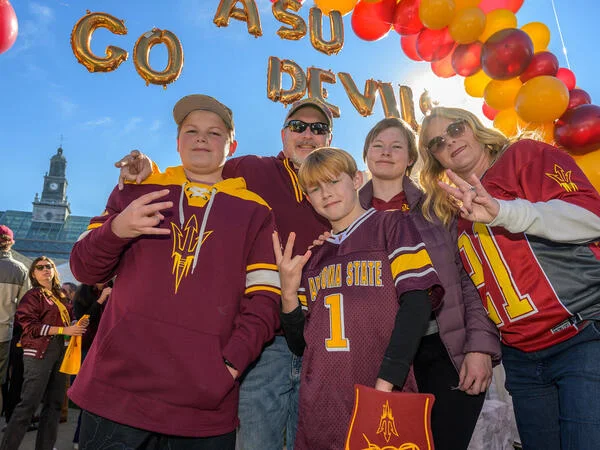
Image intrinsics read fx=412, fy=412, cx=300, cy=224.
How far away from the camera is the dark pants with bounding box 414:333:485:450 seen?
1762mm

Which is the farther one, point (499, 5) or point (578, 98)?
point (499, 5)

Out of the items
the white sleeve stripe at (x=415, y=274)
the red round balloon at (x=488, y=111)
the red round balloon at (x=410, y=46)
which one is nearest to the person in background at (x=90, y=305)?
the white sleeve stripe at (x=415, y=274)

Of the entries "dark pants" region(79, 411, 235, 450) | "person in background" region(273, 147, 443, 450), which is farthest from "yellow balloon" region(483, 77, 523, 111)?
"dark pants" region(79, 411, 235, 450)

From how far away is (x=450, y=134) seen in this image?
2.21 metres

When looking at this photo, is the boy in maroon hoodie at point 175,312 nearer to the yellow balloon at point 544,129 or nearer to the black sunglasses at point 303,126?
the black sunglasses at point 303,126

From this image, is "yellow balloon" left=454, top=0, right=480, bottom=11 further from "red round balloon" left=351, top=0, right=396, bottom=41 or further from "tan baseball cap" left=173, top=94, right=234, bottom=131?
"tan baseball cap" left=173, top=94, right=234, bottom=131

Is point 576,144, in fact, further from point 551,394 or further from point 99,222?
point 99,222

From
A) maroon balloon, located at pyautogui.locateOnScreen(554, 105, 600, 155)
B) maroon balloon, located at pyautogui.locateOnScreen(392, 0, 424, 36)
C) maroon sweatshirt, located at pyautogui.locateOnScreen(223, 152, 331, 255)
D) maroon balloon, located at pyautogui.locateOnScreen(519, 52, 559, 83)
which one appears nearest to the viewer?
maroon sweatshirt, located at pyautogui.locateOnScreen(223, 152, 331, 255)

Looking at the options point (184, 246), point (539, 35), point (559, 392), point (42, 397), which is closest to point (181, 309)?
point (184, 246)

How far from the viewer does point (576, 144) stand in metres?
3.79

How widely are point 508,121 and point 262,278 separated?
356 cm

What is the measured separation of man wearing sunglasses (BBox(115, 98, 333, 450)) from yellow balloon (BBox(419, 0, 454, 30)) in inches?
91.3

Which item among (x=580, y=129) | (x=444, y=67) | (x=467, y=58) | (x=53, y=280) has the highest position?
(x=444, y=67)

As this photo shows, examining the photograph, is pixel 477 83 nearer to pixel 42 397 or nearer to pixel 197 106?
pixel 197 106
